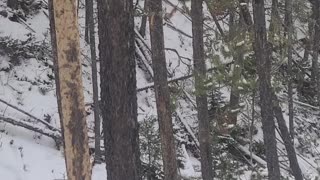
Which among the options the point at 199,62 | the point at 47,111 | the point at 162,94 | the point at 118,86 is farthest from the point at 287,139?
the point at 118,86

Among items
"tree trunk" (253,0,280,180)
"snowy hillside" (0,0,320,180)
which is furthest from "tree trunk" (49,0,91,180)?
"tree trunk" (253,0,280,180)

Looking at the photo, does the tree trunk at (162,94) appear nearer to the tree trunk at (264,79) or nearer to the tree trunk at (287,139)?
the tree trunk at (264,79)

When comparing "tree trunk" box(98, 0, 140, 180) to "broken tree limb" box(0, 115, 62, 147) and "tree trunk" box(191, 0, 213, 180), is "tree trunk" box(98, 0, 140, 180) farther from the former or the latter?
"broken tree limb" box(0, 115, 62, 147)

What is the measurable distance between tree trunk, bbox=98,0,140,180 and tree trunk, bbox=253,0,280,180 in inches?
145

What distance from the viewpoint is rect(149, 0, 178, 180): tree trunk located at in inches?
381

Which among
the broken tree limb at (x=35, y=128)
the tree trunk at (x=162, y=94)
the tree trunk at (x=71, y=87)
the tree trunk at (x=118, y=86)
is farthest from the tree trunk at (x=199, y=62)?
the tree trunk at (x=118, y=86)

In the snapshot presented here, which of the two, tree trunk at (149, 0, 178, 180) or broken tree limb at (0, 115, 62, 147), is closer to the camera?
tree trunk at (149, 0, 178, 180)

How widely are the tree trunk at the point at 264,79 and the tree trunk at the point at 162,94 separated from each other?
1.66 metres

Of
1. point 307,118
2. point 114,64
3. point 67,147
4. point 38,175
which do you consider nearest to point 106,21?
point 114,64

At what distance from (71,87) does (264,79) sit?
3.87 meters

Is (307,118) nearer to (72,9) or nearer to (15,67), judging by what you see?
(15,67)

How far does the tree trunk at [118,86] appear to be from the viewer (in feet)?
18.7

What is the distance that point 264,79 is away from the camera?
916 cm

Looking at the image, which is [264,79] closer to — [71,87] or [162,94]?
[162,94]
